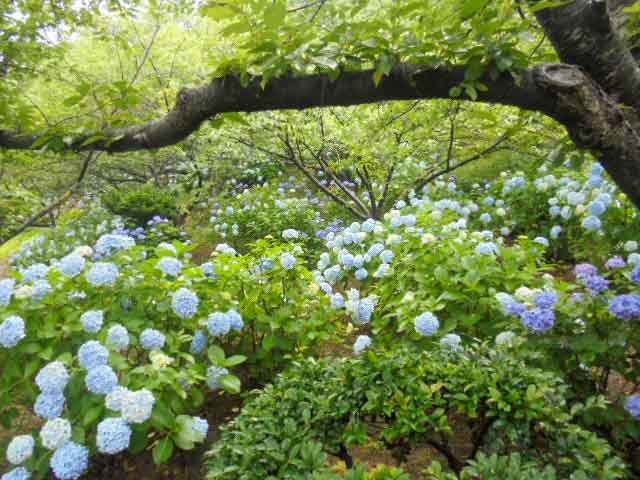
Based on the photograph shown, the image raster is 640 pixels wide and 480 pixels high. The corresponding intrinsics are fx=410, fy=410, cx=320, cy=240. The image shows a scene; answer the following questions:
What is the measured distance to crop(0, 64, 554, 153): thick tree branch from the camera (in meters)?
1.26

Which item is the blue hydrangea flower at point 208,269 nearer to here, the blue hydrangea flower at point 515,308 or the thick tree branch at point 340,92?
the thick tree branch at point 340,92

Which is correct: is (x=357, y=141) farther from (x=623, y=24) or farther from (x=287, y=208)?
(x=623, y=24)

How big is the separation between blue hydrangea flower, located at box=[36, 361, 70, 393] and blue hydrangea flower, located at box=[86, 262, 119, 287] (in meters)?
0.45

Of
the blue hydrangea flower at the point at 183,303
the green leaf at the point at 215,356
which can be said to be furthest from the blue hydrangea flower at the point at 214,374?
the blue hydrangea flower at the point at 183,303

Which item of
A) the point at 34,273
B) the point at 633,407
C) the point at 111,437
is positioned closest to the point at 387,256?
the point at 633,407

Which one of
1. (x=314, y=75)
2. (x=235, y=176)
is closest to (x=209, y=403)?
(x=314, y=75)

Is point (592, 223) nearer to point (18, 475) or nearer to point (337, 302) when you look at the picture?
point (337, 302)

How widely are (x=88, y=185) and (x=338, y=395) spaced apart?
8959mm

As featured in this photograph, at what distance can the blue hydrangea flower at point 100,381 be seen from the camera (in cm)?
158

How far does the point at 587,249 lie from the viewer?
354cm

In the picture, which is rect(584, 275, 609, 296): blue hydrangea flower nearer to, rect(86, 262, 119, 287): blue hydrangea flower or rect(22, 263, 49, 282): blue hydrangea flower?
rect(86, 262, 119, 287): blue hydrangea flower

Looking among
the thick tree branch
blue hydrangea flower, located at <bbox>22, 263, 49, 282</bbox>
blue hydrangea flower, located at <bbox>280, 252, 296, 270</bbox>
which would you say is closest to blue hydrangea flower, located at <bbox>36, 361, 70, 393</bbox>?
blue hydrangea flower, located at <bbox>22, 263, 49, 282</bbox>

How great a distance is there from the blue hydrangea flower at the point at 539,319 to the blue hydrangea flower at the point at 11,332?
85.3 inches

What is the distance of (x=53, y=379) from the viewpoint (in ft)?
5.24
